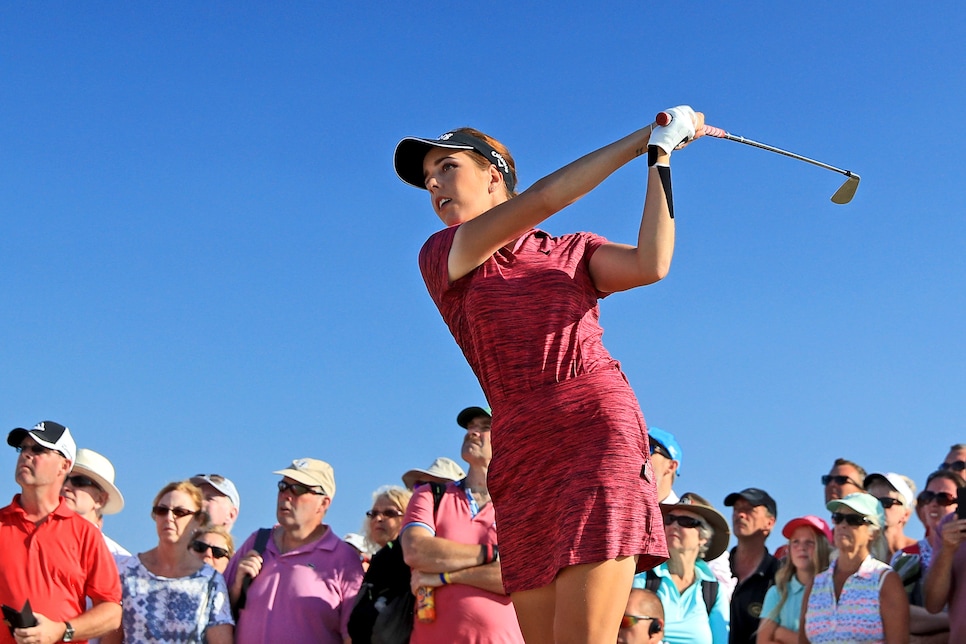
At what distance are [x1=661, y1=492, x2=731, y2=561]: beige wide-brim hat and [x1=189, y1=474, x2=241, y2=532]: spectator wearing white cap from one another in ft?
12.2

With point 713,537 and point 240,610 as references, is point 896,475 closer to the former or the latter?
point 713,537

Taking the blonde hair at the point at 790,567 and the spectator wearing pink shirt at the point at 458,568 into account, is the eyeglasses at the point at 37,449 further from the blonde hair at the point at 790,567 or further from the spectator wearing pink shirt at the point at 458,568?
the blonde hair at the point at 790,567

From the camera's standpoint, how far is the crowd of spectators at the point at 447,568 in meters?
6.91

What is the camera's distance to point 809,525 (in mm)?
8094

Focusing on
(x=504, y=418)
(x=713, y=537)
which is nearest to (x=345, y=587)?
(x=713, y=537)

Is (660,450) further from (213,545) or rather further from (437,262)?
(437,262)

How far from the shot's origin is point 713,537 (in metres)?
8.24

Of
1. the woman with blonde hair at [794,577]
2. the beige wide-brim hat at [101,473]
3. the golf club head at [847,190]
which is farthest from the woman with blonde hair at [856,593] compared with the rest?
the beige wide-brim hat at [101,473]

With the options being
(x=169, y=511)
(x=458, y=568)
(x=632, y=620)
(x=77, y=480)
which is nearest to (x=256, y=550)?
(x=169, y=511)

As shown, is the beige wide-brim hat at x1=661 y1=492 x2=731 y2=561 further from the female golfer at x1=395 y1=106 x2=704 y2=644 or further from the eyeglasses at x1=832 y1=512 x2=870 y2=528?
the female golfer at x1=395 y1=106 x2=704 y2=644

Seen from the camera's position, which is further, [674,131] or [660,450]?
[660,450]

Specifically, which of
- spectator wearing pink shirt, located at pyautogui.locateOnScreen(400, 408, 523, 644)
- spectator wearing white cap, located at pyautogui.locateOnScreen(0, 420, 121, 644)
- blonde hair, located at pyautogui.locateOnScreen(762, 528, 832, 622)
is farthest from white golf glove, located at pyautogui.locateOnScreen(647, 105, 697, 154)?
blonde hair, located at pyautogui.locateOnScreen(762, 528, 832, 622)

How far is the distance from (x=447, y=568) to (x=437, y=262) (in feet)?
12.8

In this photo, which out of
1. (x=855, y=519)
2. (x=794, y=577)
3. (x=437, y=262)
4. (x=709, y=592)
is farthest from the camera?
(x=794, y=577)
